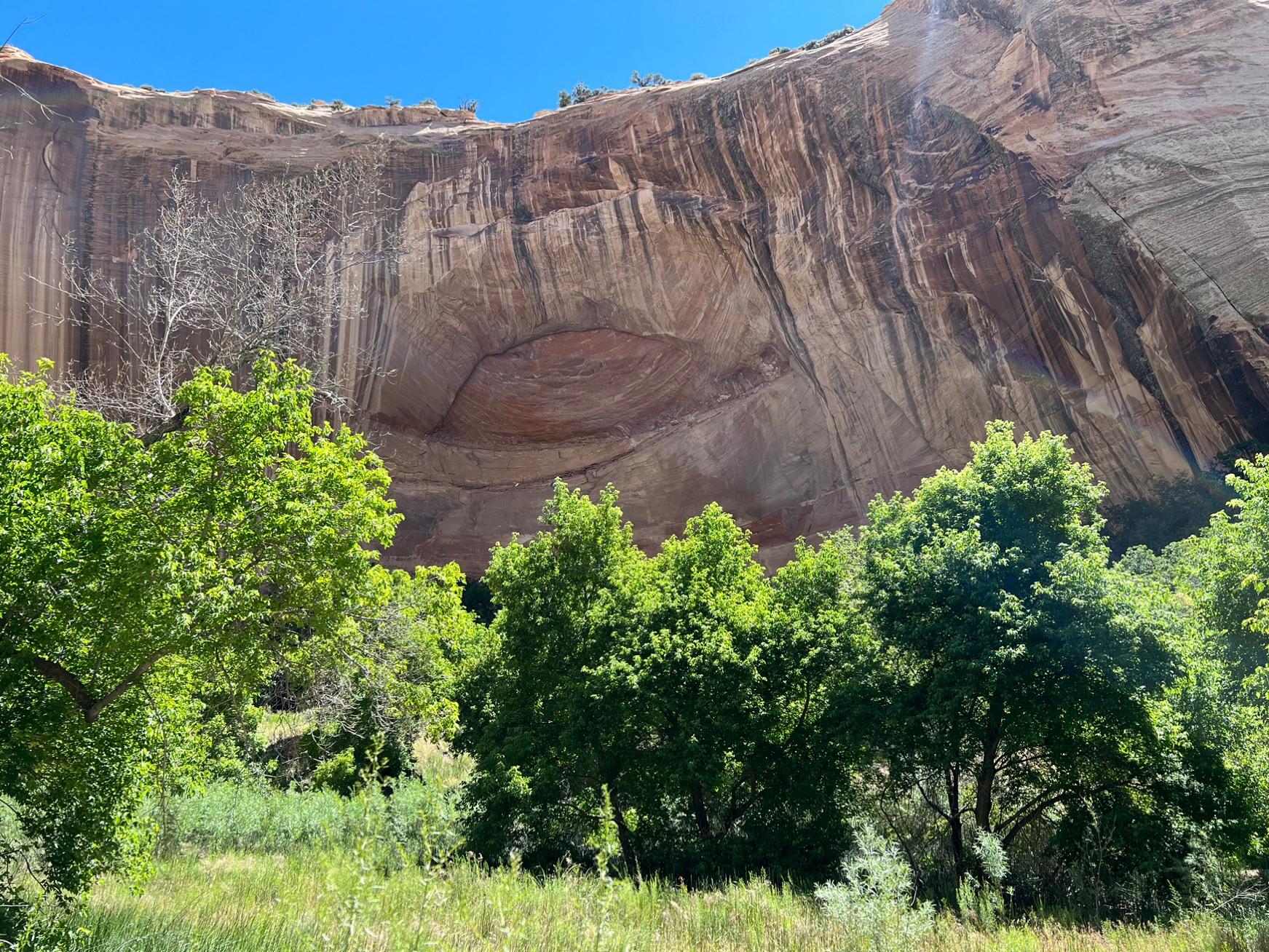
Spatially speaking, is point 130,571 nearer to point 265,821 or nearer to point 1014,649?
point 265,821

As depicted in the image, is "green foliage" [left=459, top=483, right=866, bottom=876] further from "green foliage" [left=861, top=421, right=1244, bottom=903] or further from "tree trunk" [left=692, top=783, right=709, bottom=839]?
"green foliage" [left=861, top=421, right=1244, bottom=903]

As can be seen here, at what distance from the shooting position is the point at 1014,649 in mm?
8703

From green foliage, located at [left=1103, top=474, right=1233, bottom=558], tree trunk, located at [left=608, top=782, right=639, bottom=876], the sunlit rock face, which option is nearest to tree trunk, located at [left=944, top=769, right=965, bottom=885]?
tree trunk, located at [left=608, top=782, right=639, bottom=876]

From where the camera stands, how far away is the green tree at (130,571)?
5.66m

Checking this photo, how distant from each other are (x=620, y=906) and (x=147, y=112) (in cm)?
3194

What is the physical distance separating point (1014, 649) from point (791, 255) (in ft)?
64.0

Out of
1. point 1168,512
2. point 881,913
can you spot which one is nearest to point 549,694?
point 881,913

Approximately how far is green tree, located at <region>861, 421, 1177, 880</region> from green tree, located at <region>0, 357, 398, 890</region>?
6571mm

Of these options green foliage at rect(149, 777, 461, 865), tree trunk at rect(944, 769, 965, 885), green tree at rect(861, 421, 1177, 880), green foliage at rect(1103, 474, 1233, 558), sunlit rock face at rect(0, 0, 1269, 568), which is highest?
sunlit rock face at rect(0, 0, 1269, 568)

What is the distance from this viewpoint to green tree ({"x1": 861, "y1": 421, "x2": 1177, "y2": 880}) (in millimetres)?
8945

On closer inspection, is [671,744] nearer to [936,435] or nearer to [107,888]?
[107,888]

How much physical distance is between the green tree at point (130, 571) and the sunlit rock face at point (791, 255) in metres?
20.1

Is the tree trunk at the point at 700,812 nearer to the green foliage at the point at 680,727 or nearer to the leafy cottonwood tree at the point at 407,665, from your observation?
the green foliage at the point at 680,727

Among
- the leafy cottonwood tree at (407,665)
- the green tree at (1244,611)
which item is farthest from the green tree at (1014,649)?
the leafy cottonwood tree at (407,665)
